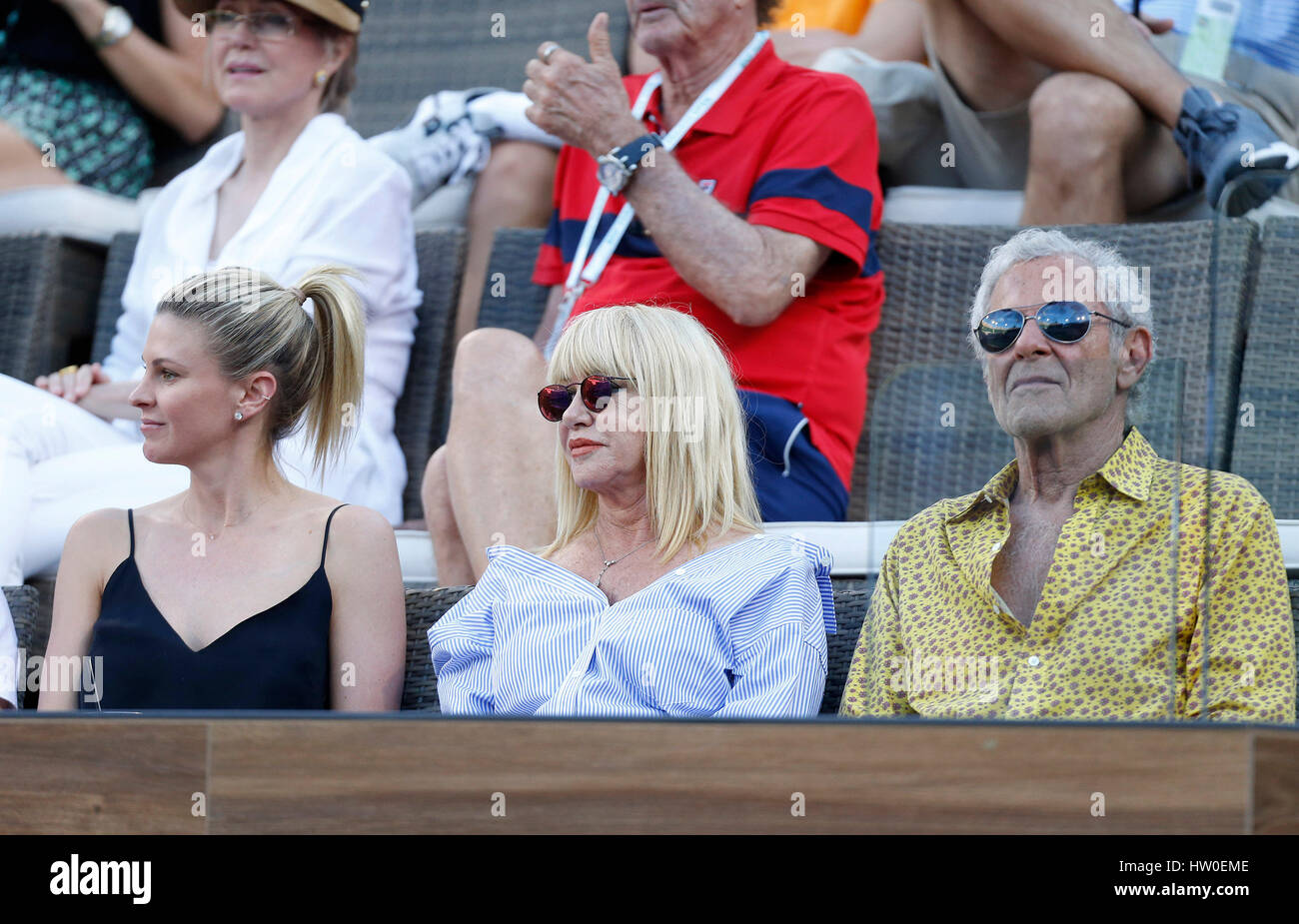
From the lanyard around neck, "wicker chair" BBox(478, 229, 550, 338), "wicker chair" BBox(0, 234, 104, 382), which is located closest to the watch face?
the lanyard around neck

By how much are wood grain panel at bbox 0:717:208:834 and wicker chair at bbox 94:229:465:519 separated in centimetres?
179

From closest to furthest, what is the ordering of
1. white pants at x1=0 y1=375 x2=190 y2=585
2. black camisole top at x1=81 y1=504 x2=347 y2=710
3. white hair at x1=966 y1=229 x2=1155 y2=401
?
white hair at x1=966 y1=229 x2=1155 y2=401
black camisole top at x1=81 y1=504 x2=347 y2=710
white pants at x1=0 y1=375 x2=190 y2=585

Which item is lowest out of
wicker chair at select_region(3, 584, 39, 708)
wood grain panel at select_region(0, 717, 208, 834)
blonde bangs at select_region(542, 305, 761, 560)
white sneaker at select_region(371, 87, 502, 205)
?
wood grain panel at select_region(0, 717, 208, 834)

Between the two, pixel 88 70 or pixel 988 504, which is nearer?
pixel 988 504

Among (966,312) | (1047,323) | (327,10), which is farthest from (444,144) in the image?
(1047,323)

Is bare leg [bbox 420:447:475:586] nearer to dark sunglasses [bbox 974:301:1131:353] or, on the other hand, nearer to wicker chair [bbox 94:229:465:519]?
wicker chair [bbox 94:229:465:519]

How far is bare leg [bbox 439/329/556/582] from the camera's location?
8.55 feet

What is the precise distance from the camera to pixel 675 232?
9.00 ft

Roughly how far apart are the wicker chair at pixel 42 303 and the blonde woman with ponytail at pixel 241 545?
1288 millimetres

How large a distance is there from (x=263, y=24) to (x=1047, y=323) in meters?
2.05

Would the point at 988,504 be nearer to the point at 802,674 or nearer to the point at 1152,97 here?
the point at 802,674

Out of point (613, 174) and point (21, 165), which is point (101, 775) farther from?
point (21, 165)

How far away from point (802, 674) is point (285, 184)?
1.75 m
